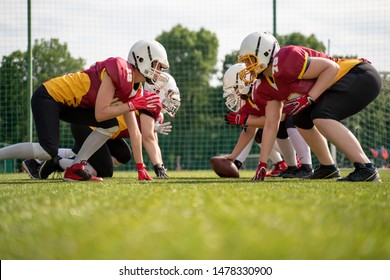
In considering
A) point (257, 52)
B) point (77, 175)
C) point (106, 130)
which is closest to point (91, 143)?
point (106, 130)

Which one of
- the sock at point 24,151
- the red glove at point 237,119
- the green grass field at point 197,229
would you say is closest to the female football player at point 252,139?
the red glove at point 237,119

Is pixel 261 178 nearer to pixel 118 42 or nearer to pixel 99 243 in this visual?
pixel 99 243

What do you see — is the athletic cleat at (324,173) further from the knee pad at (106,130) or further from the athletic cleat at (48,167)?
the athletic cleat at (48,167)

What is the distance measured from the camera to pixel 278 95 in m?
4.66

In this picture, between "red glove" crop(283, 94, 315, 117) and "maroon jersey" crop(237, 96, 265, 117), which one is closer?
"red glove" crop(283, 94, 315, 117)

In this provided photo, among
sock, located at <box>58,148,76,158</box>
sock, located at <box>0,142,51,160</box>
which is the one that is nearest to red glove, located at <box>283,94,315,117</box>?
sock, located at <box>0,142,51,160</box>

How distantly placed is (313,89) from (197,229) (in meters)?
3.03

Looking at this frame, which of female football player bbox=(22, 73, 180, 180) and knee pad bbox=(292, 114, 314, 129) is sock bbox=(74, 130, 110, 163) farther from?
knee pad bbox=(292, 114, 314, 129)

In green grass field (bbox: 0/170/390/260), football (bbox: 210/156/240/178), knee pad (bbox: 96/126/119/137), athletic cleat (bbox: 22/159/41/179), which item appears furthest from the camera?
football (bbox: 210/156/240/178)

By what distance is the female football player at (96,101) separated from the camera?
4555 millimetres

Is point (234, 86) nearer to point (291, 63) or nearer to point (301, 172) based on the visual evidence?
point (301, 172)

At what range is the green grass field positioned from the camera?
1217 millimetres

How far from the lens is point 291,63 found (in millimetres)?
4184
